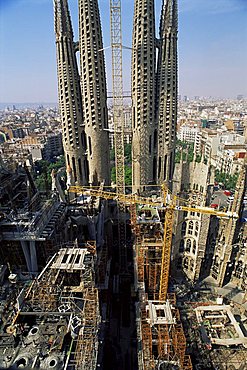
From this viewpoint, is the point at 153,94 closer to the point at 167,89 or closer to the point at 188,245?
the point at 167,89

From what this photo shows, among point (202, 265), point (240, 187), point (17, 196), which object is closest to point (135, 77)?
point (240, 187)

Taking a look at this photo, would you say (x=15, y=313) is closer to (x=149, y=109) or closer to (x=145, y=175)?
(x=145, y=175)

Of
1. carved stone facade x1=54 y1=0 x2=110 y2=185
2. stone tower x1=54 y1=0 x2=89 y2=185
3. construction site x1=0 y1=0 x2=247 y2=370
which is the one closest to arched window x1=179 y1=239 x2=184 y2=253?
construction site x1=0 y1=0 x2=247 y2=370

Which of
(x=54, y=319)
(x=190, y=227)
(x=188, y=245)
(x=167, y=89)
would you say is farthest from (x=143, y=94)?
(x=54, y=319)

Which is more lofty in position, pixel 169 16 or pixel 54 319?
pixel 169 16

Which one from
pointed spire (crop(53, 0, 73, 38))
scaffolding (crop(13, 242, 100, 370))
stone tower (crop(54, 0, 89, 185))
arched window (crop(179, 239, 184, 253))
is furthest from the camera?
arched window (crop(179, 239, 184, 253))

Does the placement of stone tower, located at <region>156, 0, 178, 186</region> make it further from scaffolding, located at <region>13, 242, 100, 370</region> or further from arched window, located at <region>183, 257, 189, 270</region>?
scaffolding, located at <region>13, 242, 100, 370</region>
